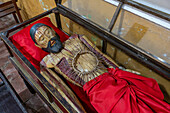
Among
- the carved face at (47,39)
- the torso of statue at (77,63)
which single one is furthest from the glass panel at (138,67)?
the carved face at (47,39)

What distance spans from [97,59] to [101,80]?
0.28m

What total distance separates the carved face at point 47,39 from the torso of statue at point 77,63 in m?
0.10

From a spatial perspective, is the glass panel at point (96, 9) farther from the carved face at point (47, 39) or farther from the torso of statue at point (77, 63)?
the carved face at point (47, 39)

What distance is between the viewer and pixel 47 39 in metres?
1.61

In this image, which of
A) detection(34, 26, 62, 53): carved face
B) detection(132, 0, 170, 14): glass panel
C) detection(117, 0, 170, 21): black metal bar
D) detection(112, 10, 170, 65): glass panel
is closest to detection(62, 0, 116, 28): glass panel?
detection(112, 10, 170, 65): glass panel

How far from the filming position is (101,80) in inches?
59.1

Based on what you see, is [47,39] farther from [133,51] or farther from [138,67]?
[138,67]

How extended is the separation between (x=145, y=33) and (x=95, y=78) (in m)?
0.75

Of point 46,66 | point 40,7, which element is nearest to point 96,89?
point 46,66

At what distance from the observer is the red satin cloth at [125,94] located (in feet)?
4.06

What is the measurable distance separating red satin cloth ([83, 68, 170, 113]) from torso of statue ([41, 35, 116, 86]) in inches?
4.0

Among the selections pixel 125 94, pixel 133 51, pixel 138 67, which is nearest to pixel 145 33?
pixel 133 51

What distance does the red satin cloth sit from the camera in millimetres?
1236

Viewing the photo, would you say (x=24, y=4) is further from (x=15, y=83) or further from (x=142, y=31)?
(x=142, y=31)
